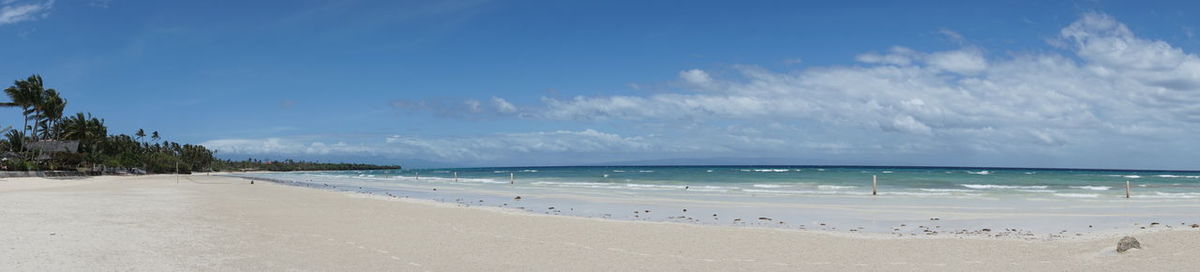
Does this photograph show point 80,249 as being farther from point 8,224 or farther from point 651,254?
point 651,254

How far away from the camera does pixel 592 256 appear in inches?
367

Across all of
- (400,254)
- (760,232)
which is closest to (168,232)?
(400,254)

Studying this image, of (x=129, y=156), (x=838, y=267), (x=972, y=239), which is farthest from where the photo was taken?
(x=129, y=156)

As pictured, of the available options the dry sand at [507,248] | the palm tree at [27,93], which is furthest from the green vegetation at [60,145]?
the dry sand at [507,248]

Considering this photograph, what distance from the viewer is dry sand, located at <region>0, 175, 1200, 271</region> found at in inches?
328

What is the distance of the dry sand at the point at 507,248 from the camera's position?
8.32m

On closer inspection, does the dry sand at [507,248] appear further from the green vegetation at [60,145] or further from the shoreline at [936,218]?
the green vegetation at [60,145]

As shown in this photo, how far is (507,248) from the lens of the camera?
10.1 metres

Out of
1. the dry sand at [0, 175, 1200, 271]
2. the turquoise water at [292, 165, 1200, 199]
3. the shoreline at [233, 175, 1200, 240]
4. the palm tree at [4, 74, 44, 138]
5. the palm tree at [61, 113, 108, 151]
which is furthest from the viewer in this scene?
the palm tree at [61, 113, 108, 151]

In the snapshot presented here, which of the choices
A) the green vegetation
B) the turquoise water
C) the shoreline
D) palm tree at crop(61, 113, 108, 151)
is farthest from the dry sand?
palm tree at crop(61, 113, 108, 151)

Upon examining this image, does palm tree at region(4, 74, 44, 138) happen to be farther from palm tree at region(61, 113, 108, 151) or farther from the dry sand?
the dry sand

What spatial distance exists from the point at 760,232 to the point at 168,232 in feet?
33.2

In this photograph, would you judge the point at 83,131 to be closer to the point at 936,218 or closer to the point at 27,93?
the point at 27,93

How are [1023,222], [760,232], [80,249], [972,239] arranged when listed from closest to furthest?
[80,249], [972,239], [760,232], [1023,222]
